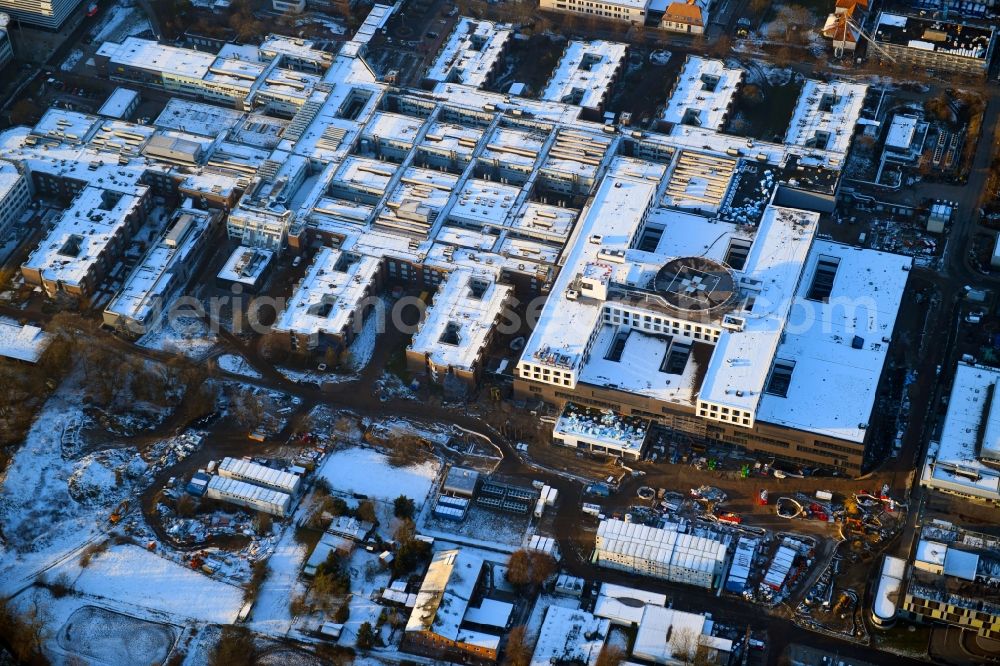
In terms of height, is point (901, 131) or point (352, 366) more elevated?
point (901, 131)

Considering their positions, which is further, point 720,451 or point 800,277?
point 800,277

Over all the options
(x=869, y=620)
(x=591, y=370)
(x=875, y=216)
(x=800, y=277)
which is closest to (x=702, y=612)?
(x=869, y=620)

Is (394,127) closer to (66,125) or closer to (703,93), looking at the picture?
(703,93)

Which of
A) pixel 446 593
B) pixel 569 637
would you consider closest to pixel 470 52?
pixel 446 593

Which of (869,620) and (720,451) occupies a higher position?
(720,451)

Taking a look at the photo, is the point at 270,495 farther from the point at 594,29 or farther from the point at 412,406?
the point at 594,29

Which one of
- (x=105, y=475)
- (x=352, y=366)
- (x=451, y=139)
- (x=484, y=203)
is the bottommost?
(x=105, y=475)

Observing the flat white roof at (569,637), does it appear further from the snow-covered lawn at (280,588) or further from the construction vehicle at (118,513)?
the construction vehicle at (118,513)
